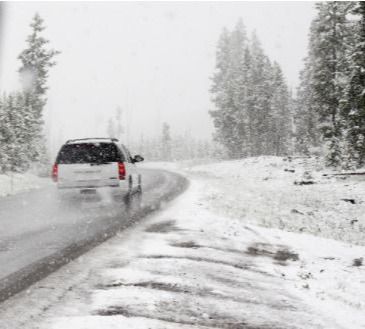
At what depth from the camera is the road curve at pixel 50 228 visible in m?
6.86

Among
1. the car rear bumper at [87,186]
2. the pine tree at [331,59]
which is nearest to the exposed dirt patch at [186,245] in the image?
the car rear bumper at [87,186]

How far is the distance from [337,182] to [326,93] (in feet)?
37.9

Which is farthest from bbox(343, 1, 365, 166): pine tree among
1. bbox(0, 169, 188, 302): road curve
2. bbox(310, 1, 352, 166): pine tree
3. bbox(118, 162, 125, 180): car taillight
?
bbox(118, 162, 125, 180): car taillight

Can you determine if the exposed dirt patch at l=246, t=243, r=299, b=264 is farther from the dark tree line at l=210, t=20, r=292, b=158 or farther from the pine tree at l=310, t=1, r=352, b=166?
the dark tree line at l=210, t=20, r=292, b=158

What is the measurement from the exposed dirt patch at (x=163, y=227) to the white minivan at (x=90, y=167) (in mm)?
3201

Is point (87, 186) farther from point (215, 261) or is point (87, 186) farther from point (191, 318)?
point (191, 318)

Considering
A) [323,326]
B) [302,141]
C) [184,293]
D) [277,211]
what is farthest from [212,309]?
[302,141]

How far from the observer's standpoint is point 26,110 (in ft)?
126

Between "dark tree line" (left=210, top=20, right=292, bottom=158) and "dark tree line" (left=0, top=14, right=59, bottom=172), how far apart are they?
24861mm

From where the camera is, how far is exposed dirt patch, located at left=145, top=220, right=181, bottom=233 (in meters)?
10.2

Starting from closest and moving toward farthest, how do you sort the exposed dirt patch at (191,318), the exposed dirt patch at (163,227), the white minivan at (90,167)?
1. the exposed dirt patch at (191,318)
2. the exposed dirt patch at (163,227)
3. the white minivan at (90,167)

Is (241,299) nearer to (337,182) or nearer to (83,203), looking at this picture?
(83,203)

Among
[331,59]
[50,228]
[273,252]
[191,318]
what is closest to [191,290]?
[191,318]

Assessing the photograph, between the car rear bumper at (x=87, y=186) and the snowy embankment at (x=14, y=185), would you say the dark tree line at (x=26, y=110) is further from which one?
the car rear bumper at (x=87, y=186)
